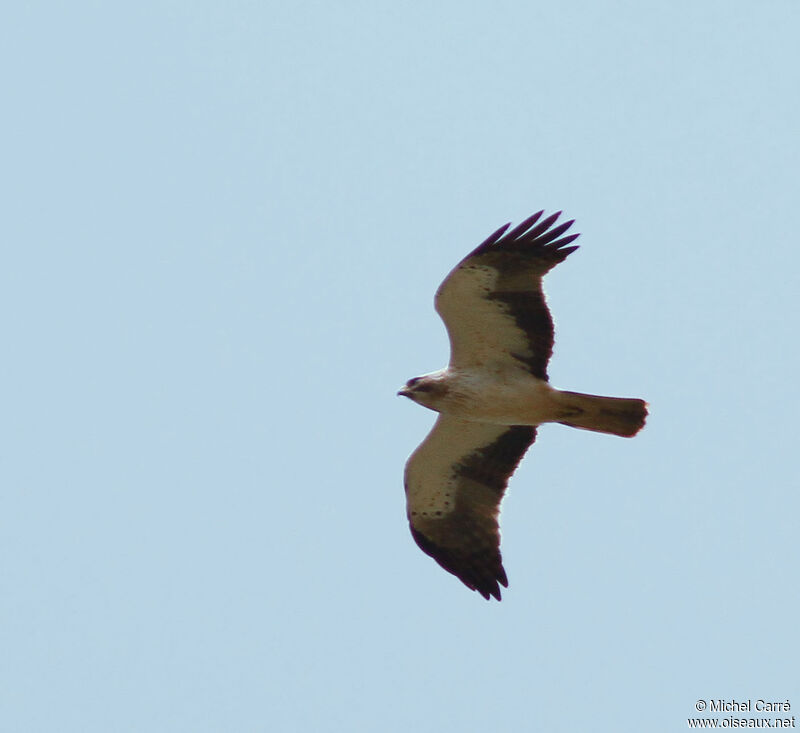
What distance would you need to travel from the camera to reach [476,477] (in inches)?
452

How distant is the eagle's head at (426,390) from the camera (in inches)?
421

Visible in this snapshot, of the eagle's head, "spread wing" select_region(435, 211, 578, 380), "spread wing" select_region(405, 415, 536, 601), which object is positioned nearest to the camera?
"spread wing" select_region(435, 211, 578, 380)

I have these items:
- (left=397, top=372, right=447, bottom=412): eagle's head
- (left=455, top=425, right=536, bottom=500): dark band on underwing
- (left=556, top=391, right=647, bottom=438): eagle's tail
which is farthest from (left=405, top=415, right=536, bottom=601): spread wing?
(left=556, top=391, right=647, bottom=438): eagle's tail

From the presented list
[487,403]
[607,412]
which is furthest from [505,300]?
[607,412]

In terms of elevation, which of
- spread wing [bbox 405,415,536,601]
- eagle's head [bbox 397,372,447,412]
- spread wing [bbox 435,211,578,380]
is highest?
spread wing [bbox 435,211,578,380]

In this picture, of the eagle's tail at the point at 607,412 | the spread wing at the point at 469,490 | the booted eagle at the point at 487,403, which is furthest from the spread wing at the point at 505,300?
the spread wing at the point at 469,490

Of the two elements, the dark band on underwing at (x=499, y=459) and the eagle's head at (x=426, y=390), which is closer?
the eagle's head at (x=426, y=390)

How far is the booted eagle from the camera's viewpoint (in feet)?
33.7

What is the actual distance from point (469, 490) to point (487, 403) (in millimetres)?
1229

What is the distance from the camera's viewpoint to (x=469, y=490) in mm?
11492

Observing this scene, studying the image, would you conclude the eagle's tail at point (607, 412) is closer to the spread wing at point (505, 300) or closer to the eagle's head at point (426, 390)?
the spread wing at point (505, 300)

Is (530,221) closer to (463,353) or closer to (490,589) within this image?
(463,353)

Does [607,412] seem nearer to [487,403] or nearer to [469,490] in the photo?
[487,403]

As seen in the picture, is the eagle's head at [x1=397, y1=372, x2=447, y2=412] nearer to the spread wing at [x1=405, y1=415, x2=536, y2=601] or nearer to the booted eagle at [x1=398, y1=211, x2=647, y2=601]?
the booted eagle at [x1=398, y1=211, x2=647, y2=601]
